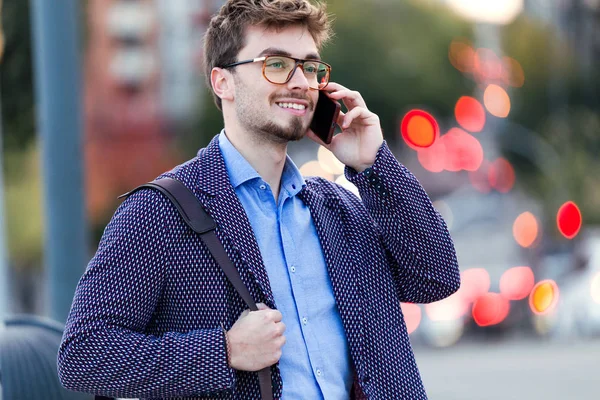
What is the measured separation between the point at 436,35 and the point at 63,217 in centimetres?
3931

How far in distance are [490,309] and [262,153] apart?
1661cm

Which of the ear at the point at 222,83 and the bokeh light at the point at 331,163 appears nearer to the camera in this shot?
the ear at the point at 222,83

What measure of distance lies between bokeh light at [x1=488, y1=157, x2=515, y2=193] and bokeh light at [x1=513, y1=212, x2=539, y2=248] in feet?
19.9

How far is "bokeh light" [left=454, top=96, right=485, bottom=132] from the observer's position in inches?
1298

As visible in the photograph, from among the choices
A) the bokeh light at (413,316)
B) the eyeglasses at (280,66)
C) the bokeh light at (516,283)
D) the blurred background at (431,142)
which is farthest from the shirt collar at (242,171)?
the bokeh light at (516,283)

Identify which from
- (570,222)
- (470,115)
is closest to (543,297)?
(570,222)

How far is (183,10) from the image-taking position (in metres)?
55.2

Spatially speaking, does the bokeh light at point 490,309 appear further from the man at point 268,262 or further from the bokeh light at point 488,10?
the bokeh light at point 488,10

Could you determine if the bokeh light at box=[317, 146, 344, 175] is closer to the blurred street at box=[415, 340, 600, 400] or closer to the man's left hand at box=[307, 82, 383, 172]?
the man's left hand at box=[307, 82, 383, 172]

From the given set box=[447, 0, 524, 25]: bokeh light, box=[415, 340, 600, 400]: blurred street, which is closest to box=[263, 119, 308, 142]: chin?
box=[415, 340, 600, 400]: blurred street

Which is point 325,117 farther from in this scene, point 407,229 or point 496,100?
point 496,100

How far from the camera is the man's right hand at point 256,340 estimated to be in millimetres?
2373

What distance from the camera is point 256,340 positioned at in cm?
237

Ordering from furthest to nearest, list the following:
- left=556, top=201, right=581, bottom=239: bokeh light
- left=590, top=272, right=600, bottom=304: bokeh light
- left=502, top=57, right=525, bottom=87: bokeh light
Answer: left=502, top=57, right=525, bottom=87: bokeh light → left=556, top=201, right=581, bottom=239: bokeh light → left=590, top=272, right=600, bottom=304: bokeh light
